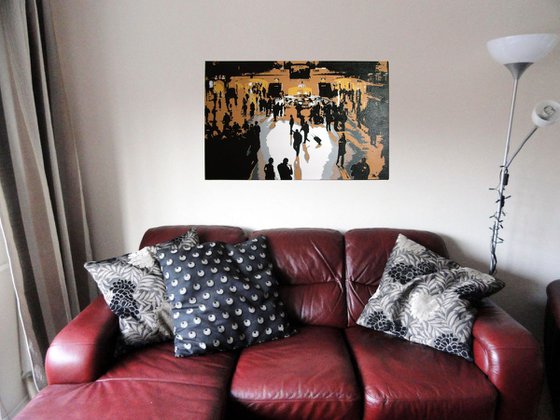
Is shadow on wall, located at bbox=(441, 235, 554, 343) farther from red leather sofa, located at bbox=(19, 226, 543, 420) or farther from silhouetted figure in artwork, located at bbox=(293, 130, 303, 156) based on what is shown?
silhouetted figure in artwork, located at bbox=(293, 130, 303, 156)

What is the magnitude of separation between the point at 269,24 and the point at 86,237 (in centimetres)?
177

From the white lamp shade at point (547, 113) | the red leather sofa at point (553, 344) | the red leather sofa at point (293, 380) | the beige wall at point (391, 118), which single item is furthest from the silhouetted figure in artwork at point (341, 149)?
the red leather sofa at point (553, 344)

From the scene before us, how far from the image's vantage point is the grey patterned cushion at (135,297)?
1656 mm

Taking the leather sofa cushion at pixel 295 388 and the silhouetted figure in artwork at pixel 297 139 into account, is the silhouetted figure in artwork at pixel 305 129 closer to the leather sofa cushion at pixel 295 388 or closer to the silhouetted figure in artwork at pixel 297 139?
the silhouetted figure in artwork at pixel 297 139

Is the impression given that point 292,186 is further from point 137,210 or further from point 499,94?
point 499,94

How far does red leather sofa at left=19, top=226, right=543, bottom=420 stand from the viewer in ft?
4.39

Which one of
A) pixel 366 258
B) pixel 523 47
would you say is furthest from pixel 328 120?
pixel 523 47

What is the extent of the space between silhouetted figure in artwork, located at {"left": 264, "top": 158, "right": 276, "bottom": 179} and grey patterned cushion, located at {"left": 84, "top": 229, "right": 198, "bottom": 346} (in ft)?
3.01

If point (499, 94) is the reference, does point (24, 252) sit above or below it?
below

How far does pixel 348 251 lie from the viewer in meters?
2.13

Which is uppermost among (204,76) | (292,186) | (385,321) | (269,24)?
(269,24)

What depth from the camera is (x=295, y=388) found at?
1.46m

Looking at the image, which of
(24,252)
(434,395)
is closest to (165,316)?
(24,252)

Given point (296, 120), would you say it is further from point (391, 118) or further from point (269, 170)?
point (391, 118)
